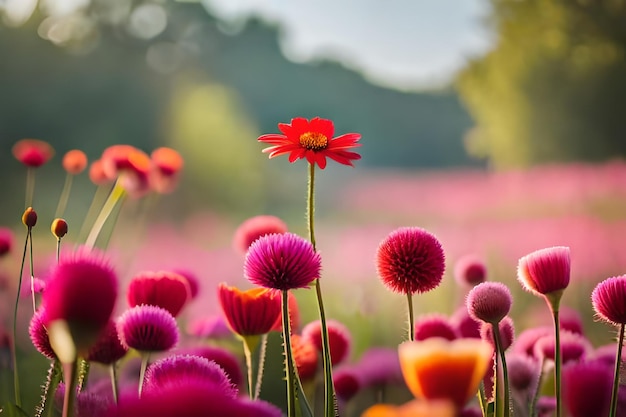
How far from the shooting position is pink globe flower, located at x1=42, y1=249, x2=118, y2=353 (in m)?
0.16

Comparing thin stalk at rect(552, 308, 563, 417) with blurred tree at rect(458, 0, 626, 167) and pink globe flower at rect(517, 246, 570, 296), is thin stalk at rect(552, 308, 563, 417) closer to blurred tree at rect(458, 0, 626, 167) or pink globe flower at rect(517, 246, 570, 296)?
pink globe flower at rect(517, 246, 570, 296)

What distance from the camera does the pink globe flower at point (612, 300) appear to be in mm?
273

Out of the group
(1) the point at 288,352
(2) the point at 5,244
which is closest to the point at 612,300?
(1) the point at 288,352

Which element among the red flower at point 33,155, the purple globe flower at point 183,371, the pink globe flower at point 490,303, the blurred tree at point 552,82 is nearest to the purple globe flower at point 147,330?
the purple globe flower at point 183,371

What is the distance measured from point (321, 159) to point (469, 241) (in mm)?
1123

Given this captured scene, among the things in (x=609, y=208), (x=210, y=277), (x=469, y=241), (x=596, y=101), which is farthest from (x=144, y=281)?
(x=596, y=101)

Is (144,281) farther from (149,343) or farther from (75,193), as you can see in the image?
(75,193)

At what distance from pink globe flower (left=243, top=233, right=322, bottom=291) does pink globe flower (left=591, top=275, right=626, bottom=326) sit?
4.6 inches

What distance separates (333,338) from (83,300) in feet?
Answer: 0.82

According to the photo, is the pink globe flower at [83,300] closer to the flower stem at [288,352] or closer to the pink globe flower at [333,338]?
the flower stem at [288,352]

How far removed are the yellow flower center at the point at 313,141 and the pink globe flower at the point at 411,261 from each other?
0.18ft

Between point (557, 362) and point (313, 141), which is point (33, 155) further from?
point (557, 362)

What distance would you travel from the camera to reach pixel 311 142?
323 mm

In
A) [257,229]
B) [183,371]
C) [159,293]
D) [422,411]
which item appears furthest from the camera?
[257,229]
